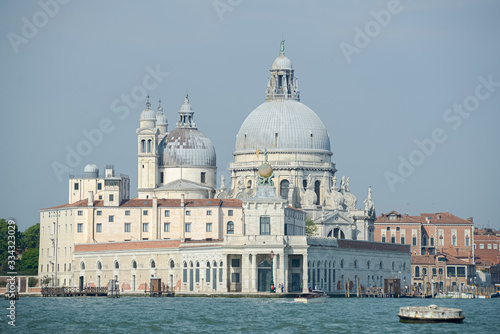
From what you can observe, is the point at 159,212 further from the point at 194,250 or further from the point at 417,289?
the point at 417,289

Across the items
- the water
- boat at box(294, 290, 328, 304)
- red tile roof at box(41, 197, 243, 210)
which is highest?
red tile roof at box(41, 197, 243, 210)

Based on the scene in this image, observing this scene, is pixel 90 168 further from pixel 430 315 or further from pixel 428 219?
pixel 430 315

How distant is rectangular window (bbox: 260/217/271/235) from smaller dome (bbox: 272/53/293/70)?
29.3m

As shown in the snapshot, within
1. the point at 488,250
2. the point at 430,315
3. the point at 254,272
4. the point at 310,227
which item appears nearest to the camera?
the point at 430,315

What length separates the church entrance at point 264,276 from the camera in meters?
115

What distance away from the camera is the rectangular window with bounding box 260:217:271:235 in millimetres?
A: 116125

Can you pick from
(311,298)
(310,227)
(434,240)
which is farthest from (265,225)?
(434,240)

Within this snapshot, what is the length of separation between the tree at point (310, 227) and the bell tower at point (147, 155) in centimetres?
1506

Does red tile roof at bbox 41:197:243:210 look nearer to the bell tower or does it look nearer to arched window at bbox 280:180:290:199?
the bell tower

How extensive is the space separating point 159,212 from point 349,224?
719 inches

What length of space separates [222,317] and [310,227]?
47882 millimetres

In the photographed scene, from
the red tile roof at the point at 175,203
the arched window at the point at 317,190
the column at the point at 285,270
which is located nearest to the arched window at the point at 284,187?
the arched window at the point at 317,190

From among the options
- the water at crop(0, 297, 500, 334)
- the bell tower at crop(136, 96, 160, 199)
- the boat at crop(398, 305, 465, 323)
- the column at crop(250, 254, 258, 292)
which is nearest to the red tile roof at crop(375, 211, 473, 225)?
the bell tower at crop(136, 96, 160, 199)

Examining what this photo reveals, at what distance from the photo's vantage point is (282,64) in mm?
142500
